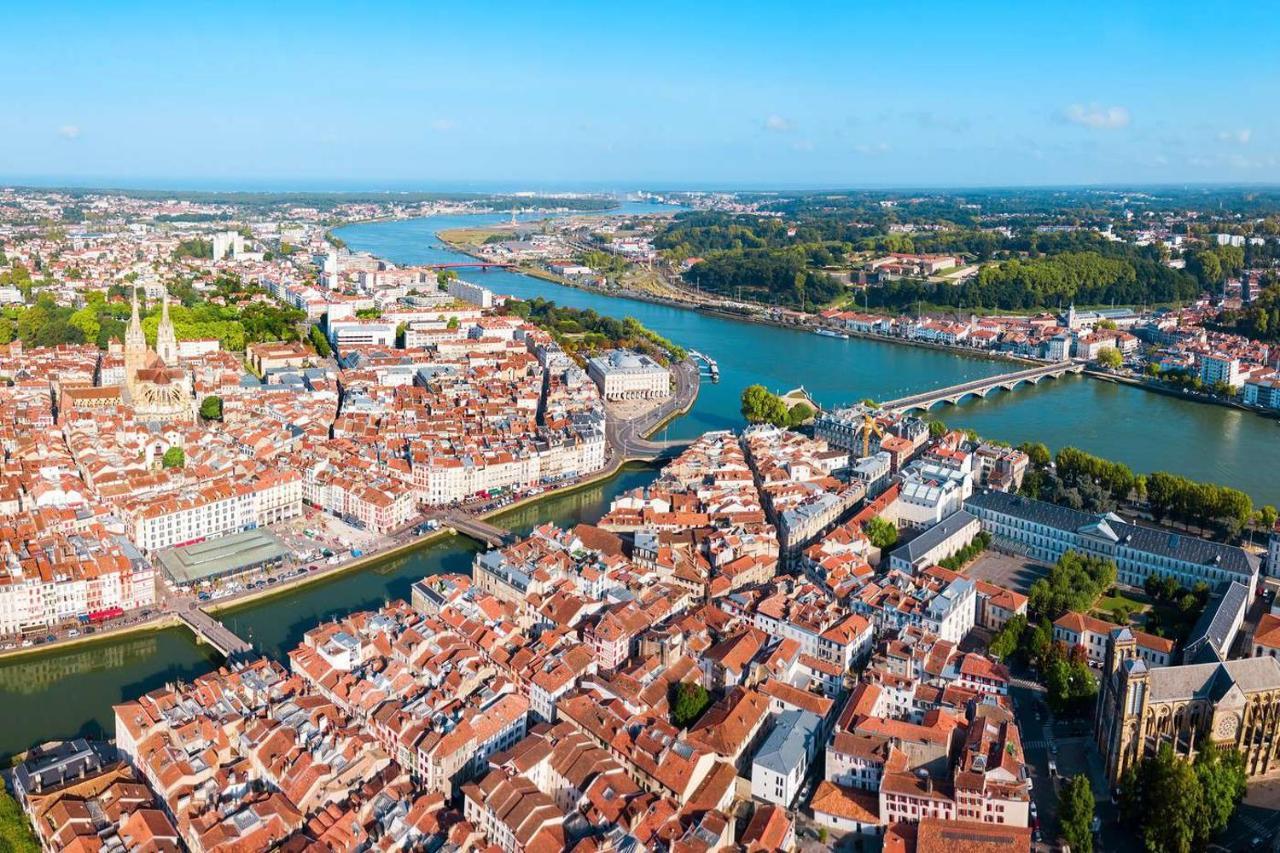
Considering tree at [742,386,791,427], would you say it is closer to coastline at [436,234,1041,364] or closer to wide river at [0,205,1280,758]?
wide river at [0,205,1280,758]

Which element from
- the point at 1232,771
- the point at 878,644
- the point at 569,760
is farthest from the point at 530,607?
the point at 1232,771

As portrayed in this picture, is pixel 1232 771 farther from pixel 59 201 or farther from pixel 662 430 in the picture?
pixel 59 201

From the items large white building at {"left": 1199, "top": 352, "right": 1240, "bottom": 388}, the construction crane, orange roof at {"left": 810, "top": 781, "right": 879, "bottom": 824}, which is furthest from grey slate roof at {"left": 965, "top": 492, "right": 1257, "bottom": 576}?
large white building at {"left": 1199, "top": 352, "right": 1240, "bottom": 388}

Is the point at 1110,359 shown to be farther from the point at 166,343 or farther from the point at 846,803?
the point at 166,343

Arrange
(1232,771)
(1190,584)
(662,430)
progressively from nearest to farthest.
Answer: (1232,771), (1190,584), (662,430)

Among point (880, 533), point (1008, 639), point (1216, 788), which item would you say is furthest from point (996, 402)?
point (1216, 788)

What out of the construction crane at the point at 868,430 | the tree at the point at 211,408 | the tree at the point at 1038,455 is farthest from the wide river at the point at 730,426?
the tree at the point at 211,408
